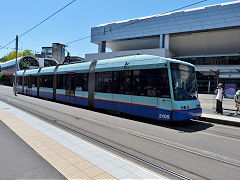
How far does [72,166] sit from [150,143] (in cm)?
257

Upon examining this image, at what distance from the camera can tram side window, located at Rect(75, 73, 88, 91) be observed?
11.7m

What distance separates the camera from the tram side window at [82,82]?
11652mm

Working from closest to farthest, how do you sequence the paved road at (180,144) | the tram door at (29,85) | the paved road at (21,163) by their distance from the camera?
1. the paved road at (21,163)
2. the paved road at (180,144)
3. the tram door at (29,85)

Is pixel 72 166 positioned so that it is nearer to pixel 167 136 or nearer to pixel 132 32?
pixel 167 136

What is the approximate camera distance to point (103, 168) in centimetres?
348

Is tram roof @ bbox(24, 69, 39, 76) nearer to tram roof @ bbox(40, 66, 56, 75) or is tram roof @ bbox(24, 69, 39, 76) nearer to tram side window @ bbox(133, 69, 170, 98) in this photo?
tram roof @ bbox(40, 66, 56, 75)

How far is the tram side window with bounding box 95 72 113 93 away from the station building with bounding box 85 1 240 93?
82.3 ft

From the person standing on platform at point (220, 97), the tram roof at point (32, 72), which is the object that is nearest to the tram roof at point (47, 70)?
the tram roof at point (32, 72)

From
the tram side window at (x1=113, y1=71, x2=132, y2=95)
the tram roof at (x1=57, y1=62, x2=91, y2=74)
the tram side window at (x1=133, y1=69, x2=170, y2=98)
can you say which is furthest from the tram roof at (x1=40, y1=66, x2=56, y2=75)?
the tram side window at (x1=133, y1=69, x2=170, y2=98)

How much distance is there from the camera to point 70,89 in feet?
43.1

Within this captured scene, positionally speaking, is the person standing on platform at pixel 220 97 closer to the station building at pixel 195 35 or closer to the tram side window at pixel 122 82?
the tram side window at pixel 122 82

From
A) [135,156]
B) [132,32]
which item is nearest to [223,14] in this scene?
[132,32]

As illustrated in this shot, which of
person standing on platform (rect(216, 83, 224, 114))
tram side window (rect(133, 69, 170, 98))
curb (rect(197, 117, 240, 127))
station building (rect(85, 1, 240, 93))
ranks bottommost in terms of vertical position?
curb (rect(197, 117, 240, 127))

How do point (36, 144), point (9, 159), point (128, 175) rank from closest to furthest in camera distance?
point (128, 175) → point (9, 159) → point (36, 144)
